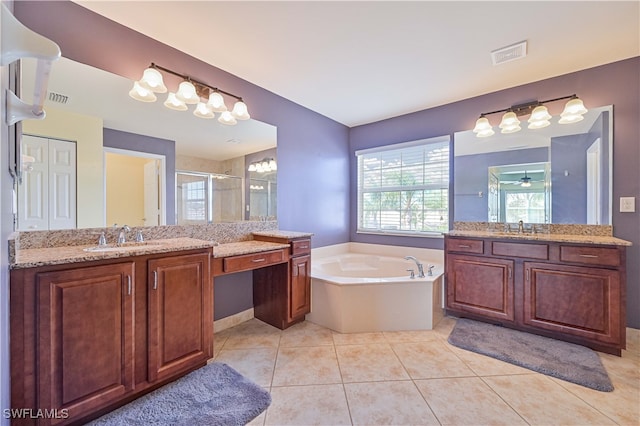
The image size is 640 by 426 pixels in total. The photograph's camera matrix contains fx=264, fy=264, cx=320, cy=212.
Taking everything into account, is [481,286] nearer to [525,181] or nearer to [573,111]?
[525,181]

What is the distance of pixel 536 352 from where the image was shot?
6.50 feet

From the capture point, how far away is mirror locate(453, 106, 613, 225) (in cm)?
233

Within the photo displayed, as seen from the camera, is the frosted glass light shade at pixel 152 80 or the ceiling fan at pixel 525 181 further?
the ceiling fan at pixel 525 181

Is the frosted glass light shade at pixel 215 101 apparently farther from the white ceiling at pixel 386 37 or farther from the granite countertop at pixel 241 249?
the granite countertop at pixel 241 249

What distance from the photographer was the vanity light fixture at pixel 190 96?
187 cm

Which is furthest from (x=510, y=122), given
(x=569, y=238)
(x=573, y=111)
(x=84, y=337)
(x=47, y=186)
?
(x=47, y=186)

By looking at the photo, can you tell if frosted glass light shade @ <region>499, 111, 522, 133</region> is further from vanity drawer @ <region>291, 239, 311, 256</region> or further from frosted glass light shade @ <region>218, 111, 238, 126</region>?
frosted glass light shade @ <region>218, 111, 238, 126</region>

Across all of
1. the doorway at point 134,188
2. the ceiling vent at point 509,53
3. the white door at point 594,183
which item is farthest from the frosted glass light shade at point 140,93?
the white door at point 594,183

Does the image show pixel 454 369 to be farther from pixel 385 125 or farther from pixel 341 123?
pixel 341 123

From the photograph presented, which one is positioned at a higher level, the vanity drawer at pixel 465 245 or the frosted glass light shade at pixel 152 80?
the frosted glass light shade at pixel 152 80

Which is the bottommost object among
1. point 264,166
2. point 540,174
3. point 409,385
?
point 409,385

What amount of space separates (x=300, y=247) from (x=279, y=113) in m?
1.48

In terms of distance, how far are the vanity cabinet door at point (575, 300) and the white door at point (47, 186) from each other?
3409mm

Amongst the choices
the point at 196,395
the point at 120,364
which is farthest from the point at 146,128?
the point at 196,395
